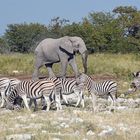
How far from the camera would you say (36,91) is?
17.1m

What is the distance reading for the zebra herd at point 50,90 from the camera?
55.9 ft

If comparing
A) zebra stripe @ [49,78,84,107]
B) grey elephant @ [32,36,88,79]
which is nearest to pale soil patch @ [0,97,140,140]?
zebra stripe @ [49,78,84,107]

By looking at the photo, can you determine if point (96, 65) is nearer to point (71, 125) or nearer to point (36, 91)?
point (36, 91)

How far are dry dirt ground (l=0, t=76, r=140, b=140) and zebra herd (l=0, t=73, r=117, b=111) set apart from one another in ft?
2.71

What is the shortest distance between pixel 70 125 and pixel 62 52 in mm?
11394

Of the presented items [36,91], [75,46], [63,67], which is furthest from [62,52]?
[36,91]

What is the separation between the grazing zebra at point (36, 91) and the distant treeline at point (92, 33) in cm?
2923

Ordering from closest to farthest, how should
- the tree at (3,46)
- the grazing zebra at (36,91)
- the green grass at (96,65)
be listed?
the grazing zebra at (36,91) → the green grass at (96,65) → the tree at (3,46)

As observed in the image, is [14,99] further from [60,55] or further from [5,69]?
[5,69]

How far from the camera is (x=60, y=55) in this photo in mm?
24250

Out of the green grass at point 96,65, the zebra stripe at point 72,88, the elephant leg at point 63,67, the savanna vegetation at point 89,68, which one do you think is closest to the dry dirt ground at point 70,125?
the savanna vegetation at point 89,68

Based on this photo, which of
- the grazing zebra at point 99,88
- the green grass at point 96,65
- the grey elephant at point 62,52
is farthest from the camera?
the green grass at point 96,65

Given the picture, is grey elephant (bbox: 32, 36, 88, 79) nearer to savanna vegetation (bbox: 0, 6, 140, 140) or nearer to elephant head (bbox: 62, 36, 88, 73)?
elephant head (bbox: 62, 36, 88, 73)

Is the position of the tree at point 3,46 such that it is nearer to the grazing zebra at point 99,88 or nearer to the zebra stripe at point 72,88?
the zebra stripe at point 72,88
